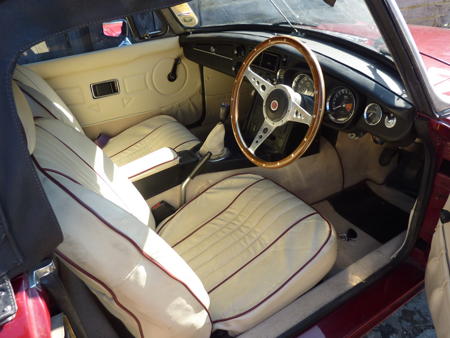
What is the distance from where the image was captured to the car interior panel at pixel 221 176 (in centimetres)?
84

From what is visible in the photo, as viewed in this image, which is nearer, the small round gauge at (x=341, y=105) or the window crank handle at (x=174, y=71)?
the small round gauge at (x=341, y=105)

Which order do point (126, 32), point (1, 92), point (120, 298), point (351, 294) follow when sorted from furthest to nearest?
point (126, 32), point (351, 294), point (120, 298), point (1, 92)

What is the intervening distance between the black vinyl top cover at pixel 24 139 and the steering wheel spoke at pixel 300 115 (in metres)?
0.74

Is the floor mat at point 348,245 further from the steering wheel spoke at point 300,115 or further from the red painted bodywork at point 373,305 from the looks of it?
the steering wheel spoke at point 300,115

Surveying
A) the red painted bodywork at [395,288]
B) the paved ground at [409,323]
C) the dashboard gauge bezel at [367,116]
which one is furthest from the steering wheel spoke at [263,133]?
the paved ground at [409,323]

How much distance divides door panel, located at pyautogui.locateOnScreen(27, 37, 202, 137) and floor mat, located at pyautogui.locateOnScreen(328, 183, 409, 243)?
3.90ft

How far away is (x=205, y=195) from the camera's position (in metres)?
1.60

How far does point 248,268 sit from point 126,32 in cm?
169

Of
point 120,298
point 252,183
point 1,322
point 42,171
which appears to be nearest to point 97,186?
point 42,171

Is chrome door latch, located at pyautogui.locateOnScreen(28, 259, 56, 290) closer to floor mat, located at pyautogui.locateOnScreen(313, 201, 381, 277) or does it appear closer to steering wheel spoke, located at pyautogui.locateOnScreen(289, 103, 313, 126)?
steering wheel spoke, located at pyautogui.locateOnScreen(289, 103, 313, 126)

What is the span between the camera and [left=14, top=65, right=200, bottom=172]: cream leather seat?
1743mm

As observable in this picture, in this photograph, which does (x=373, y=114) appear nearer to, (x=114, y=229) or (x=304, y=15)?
(x=304, y=15)

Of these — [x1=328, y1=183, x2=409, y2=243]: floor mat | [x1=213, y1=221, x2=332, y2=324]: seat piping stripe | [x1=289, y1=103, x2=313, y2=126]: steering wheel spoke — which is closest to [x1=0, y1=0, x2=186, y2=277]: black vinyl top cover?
[x1=213, y1=221, x2=332, y2=324]: seat piping stripe

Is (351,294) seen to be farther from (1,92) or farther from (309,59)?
(1,92)
